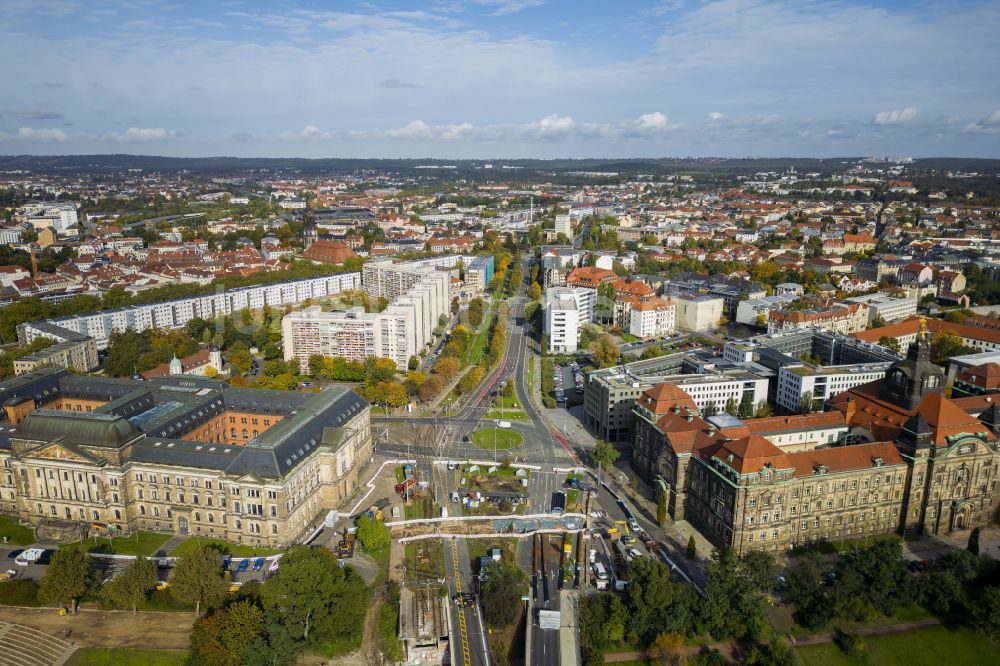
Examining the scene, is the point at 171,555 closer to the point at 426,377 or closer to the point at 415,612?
the point at 415,612

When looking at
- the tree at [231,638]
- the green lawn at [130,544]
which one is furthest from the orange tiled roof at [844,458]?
the green lawn at [130,544]

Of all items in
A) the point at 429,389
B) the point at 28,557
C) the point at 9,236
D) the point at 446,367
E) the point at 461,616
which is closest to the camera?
the point at 461,616

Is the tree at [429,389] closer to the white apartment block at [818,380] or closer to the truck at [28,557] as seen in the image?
the white apartment block at [818,380]

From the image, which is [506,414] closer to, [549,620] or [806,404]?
[806,404]

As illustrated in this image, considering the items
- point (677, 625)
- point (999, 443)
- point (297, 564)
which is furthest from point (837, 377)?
point (297, 564)

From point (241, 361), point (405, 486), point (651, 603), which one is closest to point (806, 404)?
point (651, 603)

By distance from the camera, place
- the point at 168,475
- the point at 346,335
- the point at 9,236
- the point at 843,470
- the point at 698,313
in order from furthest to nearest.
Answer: the point at 9,236, the point at 698,313, the point at 346,335, the point at 168,475, the point at 843,470
